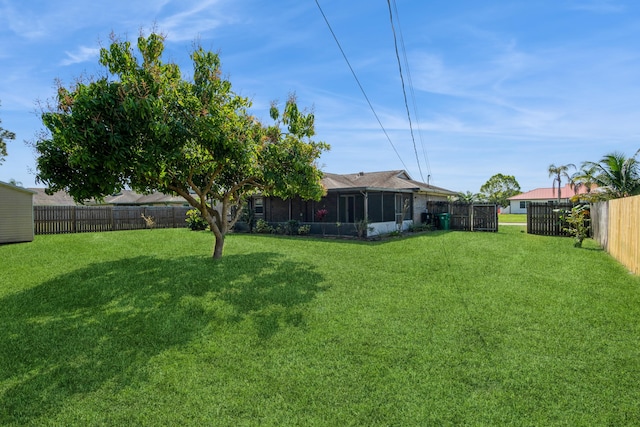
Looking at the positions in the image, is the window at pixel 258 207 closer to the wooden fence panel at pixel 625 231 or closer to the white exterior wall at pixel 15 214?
the white exterior wall at pixel 15 214

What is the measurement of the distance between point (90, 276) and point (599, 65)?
1411 centimetres

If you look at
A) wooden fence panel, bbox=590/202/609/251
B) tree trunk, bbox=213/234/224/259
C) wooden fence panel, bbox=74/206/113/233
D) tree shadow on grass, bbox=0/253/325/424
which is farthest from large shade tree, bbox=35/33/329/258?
wooden fence panel, bbox=74/206/113/233

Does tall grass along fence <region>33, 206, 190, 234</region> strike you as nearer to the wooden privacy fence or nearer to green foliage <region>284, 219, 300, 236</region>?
green foliage <region>284, 219, 300, 236</region>

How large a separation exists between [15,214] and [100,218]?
20.9ft

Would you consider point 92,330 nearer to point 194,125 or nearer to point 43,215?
point 194,125

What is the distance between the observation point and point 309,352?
4.56 meters

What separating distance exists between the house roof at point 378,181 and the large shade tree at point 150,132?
26.1ft

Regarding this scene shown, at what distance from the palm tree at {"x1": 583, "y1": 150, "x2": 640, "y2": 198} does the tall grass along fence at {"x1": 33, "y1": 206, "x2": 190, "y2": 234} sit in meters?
24.0

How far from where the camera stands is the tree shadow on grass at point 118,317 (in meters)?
3.96

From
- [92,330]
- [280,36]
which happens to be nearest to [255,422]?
[92,330]

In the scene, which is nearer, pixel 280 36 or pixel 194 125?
pixel 194 125

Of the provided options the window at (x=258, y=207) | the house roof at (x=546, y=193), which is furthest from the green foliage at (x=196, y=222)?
the house roof at (x=546, y=193)

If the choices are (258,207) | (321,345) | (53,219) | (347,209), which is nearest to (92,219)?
(53,219)

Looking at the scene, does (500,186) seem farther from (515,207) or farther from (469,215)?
(469,215)
